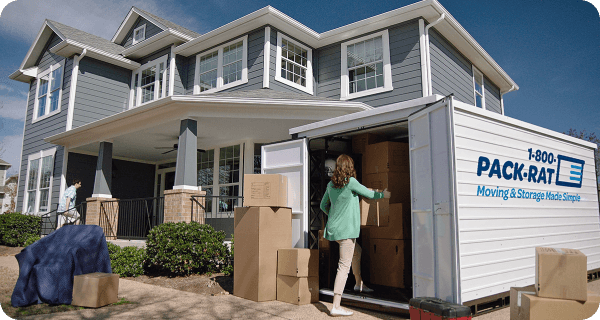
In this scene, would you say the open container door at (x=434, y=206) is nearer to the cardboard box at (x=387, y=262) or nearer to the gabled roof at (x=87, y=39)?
the cardboard box at (x=387, y=262)

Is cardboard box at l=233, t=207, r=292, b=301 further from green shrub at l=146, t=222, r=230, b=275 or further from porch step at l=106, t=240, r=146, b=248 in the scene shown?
porch step at l=106, t=240, r=146, b=248

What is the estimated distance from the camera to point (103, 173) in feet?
35.6

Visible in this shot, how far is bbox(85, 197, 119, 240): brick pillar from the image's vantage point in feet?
34.8

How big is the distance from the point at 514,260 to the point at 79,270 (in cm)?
497

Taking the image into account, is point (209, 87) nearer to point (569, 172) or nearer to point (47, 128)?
point (47, 128)

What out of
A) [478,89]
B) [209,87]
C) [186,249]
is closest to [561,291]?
[186,249]

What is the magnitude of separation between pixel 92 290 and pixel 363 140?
4087 mm

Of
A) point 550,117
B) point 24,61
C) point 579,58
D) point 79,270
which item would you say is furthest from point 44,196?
point 550,117

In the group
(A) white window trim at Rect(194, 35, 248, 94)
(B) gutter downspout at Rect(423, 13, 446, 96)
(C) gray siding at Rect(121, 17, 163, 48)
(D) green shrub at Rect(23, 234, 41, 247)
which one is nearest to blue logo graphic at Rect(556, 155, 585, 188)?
(B) gutter downspout at Rect(423, 13, 446, 96)

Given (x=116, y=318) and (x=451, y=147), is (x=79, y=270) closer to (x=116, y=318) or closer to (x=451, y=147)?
(x=116, y=318)

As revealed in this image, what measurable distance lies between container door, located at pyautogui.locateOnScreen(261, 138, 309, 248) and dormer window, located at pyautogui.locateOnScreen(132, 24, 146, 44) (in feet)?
33.5

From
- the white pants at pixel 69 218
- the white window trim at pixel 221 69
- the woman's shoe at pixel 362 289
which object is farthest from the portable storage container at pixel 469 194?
the white pants at pixel 69 218

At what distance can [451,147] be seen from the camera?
387 cm

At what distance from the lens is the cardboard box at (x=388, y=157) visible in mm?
5777
